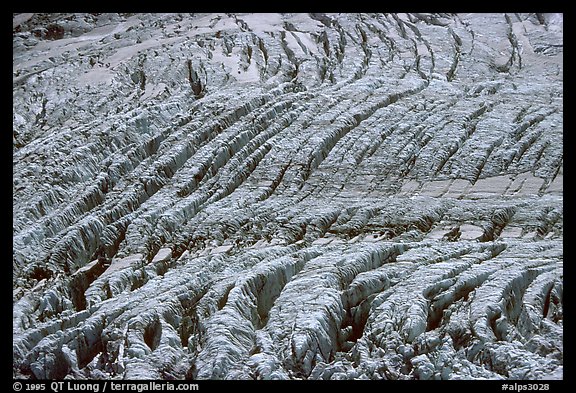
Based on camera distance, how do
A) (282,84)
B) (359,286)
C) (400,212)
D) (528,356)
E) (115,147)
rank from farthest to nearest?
1. (282,84)
2. (115,147)
3. (400,212)
4. (359,286)
5. (528,356)

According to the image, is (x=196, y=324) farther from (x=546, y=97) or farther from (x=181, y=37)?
(x=546, y=97)

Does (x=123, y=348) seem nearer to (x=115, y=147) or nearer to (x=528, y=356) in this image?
(x=115, y=147)

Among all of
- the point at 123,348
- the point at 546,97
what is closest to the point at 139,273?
the point at 123,348

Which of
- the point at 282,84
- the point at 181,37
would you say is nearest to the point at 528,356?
the point at 282,84

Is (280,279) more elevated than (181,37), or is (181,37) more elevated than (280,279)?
(181,37)

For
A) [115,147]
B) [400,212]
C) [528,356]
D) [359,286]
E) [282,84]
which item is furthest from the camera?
[282,84]
